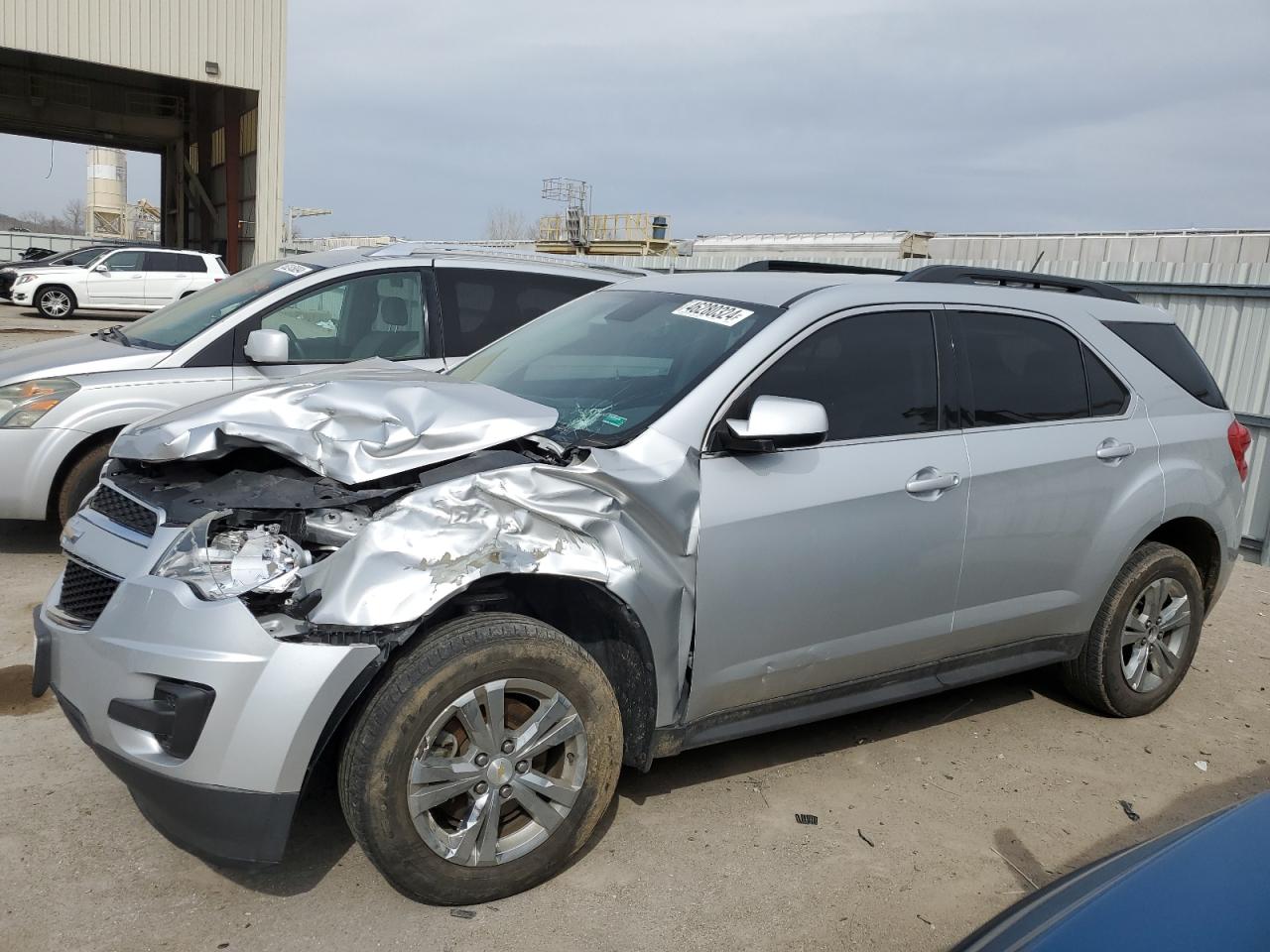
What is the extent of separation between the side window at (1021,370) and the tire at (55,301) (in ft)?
79.0

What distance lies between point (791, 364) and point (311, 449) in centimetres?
160

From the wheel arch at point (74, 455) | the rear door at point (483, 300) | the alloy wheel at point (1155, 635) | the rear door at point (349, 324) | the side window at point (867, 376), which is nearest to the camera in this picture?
the side window at point (867, 376)

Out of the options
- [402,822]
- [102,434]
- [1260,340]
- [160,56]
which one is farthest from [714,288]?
[160,56]

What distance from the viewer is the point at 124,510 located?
3.09 m

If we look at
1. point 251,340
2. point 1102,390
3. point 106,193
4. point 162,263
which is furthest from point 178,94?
point 106,193

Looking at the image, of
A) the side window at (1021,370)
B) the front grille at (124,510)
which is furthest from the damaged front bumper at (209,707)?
the side window at (1021,370)

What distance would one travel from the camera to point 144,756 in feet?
8.75

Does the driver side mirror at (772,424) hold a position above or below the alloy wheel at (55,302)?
above

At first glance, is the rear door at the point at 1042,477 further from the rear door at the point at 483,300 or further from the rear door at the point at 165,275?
the rear door at the point at 165,275

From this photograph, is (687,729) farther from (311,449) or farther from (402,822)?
(311,449)

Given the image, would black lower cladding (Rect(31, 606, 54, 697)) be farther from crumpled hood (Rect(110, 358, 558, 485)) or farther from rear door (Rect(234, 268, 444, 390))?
rear door (Rect(234, 268, 444, 390))

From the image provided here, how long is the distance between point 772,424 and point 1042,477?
1.45 m

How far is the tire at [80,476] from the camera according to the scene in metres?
5.61

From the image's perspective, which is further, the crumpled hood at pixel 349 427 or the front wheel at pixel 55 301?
the front wheel at pixel 55 301
